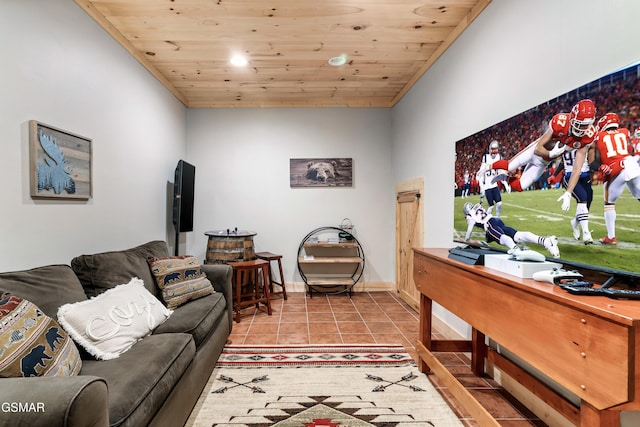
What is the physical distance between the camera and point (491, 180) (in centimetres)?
207

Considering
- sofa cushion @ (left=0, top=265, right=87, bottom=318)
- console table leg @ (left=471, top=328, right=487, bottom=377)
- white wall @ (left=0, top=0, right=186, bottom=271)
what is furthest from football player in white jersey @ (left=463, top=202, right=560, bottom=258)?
white wall @ (left=0, top=0, right=186, bottom=271)

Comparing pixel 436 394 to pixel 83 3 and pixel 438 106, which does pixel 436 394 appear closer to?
pixel 438 106

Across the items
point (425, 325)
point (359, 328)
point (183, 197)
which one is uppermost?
point (183, 197)

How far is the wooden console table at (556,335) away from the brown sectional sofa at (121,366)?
4.98 feet

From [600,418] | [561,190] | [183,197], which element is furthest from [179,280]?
[561,190]

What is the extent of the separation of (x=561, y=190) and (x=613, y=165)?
0.86ft

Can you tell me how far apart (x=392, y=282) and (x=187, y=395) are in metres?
3.33

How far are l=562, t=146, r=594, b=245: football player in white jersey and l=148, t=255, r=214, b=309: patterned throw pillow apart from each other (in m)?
2.45

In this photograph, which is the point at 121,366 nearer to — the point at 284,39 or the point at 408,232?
the point at 284,39

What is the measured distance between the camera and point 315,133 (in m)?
4.38

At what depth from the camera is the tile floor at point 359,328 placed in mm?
1865

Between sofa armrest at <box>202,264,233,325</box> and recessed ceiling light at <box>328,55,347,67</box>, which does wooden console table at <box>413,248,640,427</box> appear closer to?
sofa armrest at <box>202,264,233,325</box>

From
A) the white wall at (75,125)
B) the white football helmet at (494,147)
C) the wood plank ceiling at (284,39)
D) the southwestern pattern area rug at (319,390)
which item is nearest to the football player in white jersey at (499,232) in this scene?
the white football helmet at (494,147)

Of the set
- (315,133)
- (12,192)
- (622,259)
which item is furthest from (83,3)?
(622,259)
